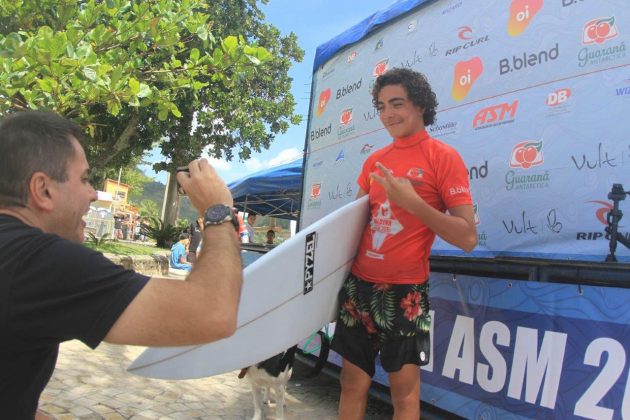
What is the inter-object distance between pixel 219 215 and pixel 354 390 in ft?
4.35

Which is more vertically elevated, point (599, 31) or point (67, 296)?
point (599, 31)

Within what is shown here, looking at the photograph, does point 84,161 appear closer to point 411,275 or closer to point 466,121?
point 411,275

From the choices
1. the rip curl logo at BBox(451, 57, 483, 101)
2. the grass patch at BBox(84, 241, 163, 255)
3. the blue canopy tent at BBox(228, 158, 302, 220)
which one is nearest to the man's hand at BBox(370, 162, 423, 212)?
the rip curl logo at BBox(451, 57, 483, 101)

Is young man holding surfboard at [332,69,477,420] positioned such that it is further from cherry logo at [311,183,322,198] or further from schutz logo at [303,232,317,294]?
cherry logo at [311,183,322,198]

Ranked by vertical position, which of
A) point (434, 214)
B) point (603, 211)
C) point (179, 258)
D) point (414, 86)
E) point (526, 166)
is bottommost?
point (179, 258)

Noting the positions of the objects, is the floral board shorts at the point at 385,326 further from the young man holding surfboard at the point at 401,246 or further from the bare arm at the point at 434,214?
the bare arm at the point at 434,214

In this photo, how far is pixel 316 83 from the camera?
4.56 m

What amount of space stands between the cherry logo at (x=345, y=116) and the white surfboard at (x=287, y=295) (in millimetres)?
1784

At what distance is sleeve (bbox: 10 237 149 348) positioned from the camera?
0.91 m

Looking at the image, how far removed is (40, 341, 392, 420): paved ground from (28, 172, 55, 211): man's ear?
2.42m

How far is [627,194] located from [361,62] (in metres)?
2.39

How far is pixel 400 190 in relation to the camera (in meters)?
1.88

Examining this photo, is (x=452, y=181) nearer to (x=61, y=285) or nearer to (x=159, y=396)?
(x=61, y=285)

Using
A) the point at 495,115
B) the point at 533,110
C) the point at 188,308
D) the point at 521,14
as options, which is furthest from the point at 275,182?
the point at 188,308
